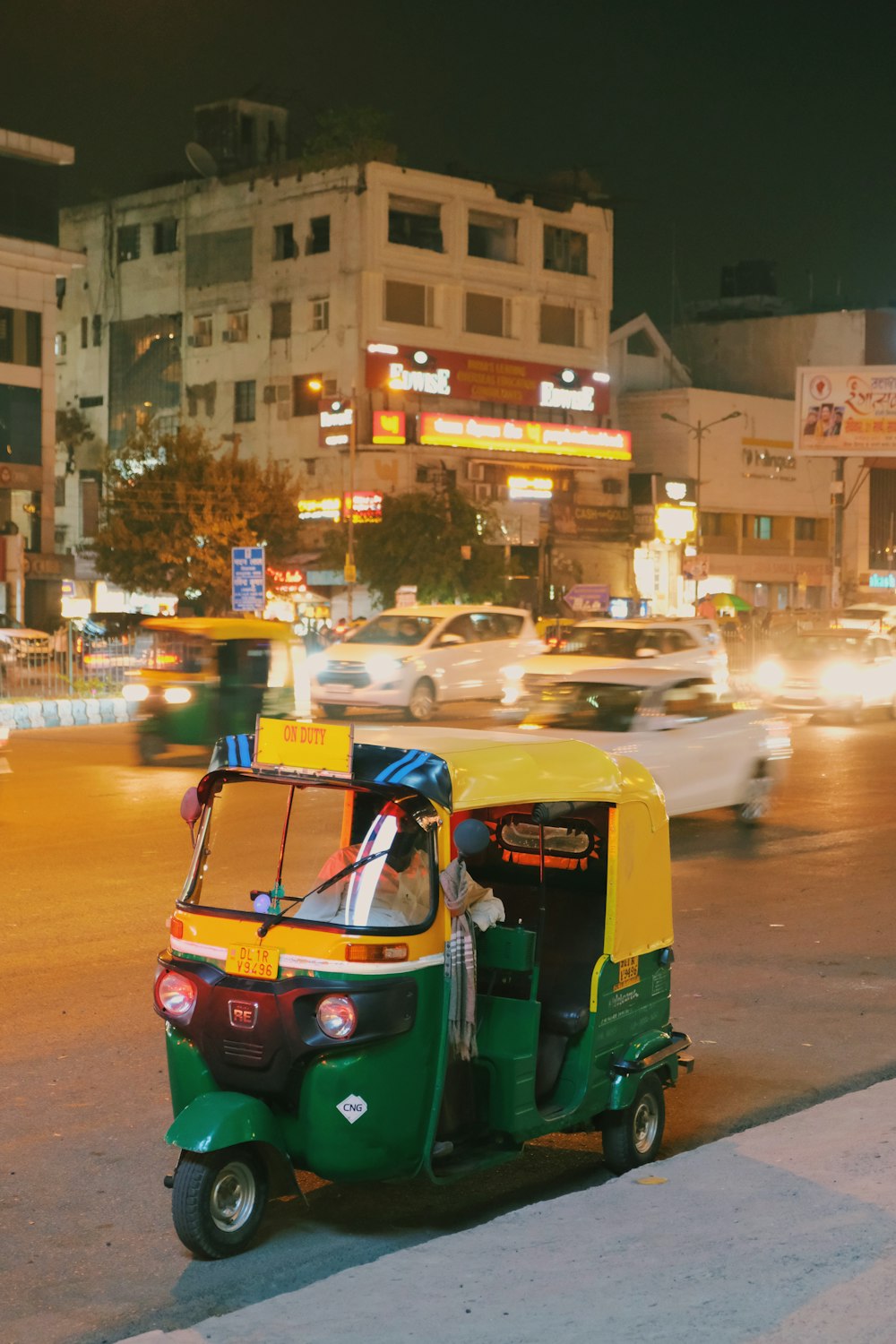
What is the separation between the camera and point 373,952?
5133mm

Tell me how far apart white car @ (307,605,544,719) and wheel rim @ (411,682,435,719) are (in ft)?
0.05

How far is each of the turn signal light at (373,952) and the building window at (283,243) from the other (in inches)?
2664

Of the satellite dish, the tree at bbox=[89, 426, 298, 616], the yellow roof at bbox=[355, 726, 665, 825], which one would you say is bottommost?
the yellow roof at bbox=[355, 726, 665, 825]

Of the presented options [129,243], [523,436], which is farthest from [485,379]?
[129,243]

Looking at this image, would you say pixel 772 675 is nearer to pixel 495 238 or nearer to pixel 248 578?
pixel 248 578

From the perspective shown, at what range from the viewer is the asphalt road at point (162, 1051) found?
5094 mm

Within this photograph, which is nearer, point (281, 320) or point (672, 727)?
point (672, 727)

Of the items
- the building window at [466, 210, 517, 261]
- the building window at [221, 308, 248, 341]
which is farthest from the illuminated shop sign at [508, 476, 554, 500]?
the building window at [221, 308, 248, 341]

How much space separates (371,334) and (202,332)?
10.4 metres

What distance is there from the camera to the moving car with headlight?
89.0 ft

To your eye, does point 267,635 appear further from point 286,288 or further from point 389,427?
point 286,288

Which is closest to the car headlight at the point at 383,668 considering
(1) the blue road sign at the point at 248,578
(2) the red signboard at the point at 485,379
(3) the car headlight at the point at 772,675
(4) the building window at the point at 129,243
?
(1) the blue road sign at the point at 248,578

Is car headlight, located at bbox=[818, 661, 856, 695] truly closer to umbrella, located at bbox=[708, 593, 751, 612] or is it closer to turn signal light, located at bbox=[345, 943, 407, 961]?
turn signal light, located at bbox=[345, 943, 407, 961]

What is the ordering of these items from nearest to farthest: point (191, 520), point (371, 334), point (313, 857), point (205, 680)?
point (313, 857) → point (205, 680) → point (191, 520) → point (371, 334)
